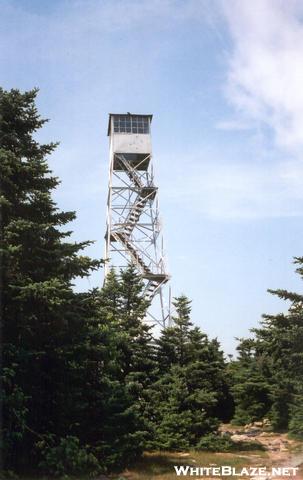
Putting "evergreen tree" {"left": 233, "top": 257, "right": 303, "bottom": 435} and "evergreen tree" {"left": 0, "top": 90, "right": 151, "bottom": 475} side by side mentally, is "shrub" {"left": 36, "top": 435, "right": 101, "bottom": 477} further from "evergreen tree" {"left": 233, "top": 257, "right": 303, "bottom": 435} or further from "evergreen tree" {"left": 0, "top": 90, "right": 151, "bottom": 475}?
"evergreen tree" {"left": 233, "top": 257, "right": 303, "bottom": 435}

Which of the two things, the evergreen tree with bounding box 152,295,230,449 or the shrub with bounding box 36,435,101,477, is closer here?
the shrub with bounding box 36,435,101,477

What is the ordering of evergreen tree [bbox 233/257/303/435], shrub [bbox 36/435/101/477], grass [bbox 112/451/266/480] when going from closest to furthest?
shrub [bbox 36/435/101/477] < grass [bbox 112/451/266/480] < evergreen tree [bbox 233/257/303/435]

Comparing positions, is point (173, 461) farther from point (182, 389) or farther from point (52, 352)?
point (52, 352)

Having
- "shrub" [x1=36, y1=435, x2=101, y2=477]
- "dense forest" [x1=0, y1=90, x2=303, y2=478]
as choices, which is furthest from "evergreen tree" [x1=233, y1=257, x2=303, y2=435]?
"shrub" [x1=36, y1=435, x2=101, y2=477]

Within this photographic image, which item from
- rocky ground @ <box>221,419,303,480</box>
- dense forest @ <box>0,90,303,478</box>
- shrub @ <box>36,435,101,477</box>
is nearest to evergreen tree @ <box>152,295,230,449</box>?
dense forest @ <box>0,90,303,478</box>

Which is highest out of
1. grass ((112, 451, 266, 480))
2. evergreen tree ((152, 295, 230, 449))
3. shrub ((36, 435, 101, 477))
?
evergreen tree ((152, 295, 230, 449))

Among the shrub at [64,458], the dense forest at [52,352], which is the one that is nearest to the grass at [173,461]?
the dense forest at [52,352]

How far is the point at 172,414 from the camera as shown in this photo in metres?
18.7

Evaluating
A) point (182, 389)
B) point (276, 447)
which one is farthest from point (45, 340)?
point (276, 447)

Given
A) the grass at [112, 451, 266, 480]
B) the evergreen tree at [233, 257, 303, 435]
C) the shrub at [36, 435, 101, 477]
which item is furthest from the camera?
the evergreen tree at [233, 257, 303, 435]

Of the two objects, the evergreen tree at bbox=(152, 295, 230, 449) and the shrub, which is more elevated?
the evergreen tree at bbox=(152, 295, 230, 449)

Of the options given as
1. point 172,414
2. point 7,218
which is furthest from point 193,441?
point 7,218

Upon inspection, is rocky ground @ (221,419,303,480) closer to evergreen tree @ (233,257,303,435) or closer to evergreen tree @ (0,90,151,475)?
evergreen tree @ (233,257,303,435)

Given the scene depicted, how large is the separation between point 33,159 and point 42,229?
241 cm
